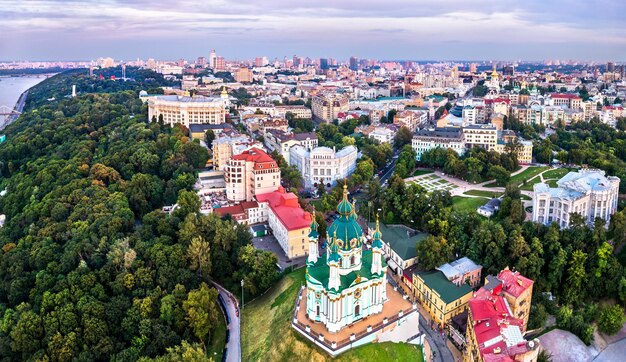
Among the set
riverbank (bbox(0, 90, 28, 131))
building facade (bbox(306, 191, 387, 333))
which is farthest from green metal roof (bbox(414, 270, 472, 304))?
riverbank (bbox(0, 90, 28, 131))

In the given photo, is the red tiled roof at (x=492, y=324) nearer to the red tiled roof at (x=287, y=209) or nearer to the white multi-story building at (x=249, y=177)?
the red tiled roof at (x=287, y=209)

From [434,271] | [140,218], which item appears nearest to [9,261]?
[140,218]

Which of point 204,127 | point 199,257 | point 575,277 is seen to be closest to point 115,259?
point 199,257

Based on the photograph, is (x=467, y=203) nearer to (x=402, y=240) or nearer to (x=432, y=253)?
(x=402, y=240)

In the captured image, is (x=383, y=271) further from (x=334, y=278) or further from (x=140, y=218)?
(x=140, y=218)

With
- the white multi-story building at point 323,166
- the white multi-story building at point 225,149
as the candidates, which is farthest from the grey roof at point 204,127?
the white multi-story building at point 323,166

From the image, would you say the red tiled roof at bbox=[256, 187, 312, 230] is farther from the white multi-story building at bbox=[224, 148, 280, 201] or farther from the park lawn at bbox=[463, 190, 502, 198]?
the park lawn at bbox=[463, 190, 502, 198]
